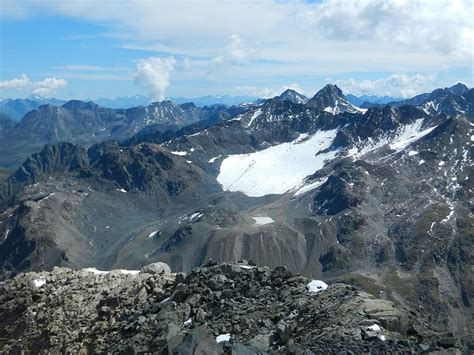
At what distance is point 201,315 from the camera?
39.1 m

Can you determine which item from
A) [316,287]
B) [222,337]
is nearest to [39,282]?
[222,337]

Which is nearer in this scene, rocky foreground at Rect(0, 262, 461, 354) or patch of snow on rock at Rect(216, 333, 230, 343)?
rocky foreground at Rect(0, 262, 461, 354)

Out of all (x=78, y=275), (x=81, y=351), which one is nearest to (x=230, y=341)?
(x=81, y=351)

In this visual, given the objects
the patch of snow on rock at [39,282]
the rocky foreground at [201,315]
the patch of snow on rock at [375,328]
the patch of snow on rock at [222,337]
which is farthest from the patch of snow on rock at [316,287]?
the patch of snow on rock at [39,282]

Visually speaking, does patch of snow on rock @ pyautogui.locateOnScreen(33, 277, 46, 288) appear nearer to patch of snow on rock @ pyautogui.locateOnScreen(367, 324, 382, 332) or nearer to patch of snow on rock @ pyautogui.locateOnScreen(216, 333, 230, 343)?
patch of snow on rock @ pyautogui.locateOnScreen(216, 333, 230, 343)

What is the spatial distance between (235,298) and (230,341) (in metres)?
6.16

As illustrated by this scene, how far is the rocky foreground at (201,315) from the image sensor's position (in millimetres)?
32719

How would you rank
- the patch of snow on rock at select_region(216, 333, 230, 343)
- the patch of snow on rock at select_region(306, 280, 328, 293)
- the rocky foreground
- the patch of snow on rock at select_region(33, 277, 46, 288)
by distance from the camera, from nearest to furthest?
the rocky foreground
the patch of snow on rock at select_region(216, 333, 230, 343)
the patch of snow on rock at select_region(306, 280, 328, 293)
the patch of snow on rock at select_region(33, 277, 46, 288)

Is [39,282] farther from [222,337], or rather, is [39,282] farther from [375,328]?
[375,328]

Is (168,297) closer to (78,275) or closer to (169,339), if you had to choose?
(169,339)

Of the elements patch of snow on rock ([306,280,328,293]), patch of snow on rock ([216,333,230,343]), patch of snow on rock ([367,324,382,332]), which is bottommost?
patch of snow on rock ([216,333,230,343])

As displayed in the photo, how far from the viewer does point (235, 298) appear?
41.1 metres

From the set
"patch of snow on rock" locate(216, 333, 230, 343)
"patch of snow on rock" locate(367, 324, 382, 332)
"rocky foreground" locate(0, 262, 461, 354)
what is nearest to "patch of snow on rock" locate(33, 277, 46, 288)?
"rocky foreground" locate(0, 262, 461, 354)

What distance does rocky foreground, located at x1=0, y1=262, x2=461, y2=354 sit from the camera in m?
32.7
